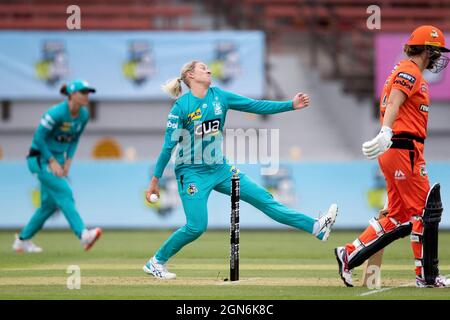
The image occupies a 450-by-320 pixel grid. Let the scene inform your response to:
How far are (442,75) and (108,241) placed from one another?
30.9ft

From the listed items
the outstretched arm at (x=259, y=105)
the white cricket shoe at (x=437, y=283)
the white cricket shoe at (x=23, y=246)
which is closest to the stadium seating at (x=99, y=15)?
the white cricket shoe at (x=23, y=246)

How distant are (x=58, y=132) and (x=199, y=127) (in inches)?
172

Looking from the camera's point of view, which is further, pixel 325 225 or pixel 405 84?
pixel 325 225

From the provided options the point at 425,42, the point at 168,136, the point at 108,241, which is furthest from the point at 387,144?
the point at 108,241

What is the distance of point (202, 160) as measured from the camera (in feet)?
32.9

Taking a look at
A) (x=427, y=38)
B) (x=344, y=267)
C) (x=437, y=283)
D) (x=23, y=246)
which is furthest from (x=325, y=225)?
(x=23, y=246)

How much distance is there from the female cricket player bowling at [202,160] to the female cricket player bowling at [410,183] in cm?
62

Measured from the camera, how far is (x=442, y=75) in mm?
21688

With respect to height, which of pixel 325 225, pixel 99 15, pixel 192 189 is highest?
pixel 99 15

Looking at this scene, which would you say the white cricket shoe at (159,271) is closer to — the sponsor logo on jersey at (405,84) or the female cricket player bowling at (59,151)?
the female cricket player bowling at (59,151)

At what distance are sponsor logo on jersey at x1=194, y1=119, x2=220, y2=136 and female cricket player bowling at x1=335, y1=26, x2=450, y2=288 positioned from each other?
182 centimetres

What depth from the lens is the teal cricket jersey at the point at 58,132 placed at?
13.6m

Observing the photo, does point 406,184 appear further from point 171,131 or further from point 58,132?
point 58,132

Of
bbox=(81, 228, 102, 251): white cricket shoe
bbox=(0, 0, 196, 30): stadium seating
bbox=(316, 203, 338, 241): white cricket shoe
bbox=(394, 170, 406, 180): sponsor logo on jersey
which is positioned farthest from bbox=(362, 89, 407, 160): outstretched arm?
bbox=(0, 0, 196, 30): stadium seating
